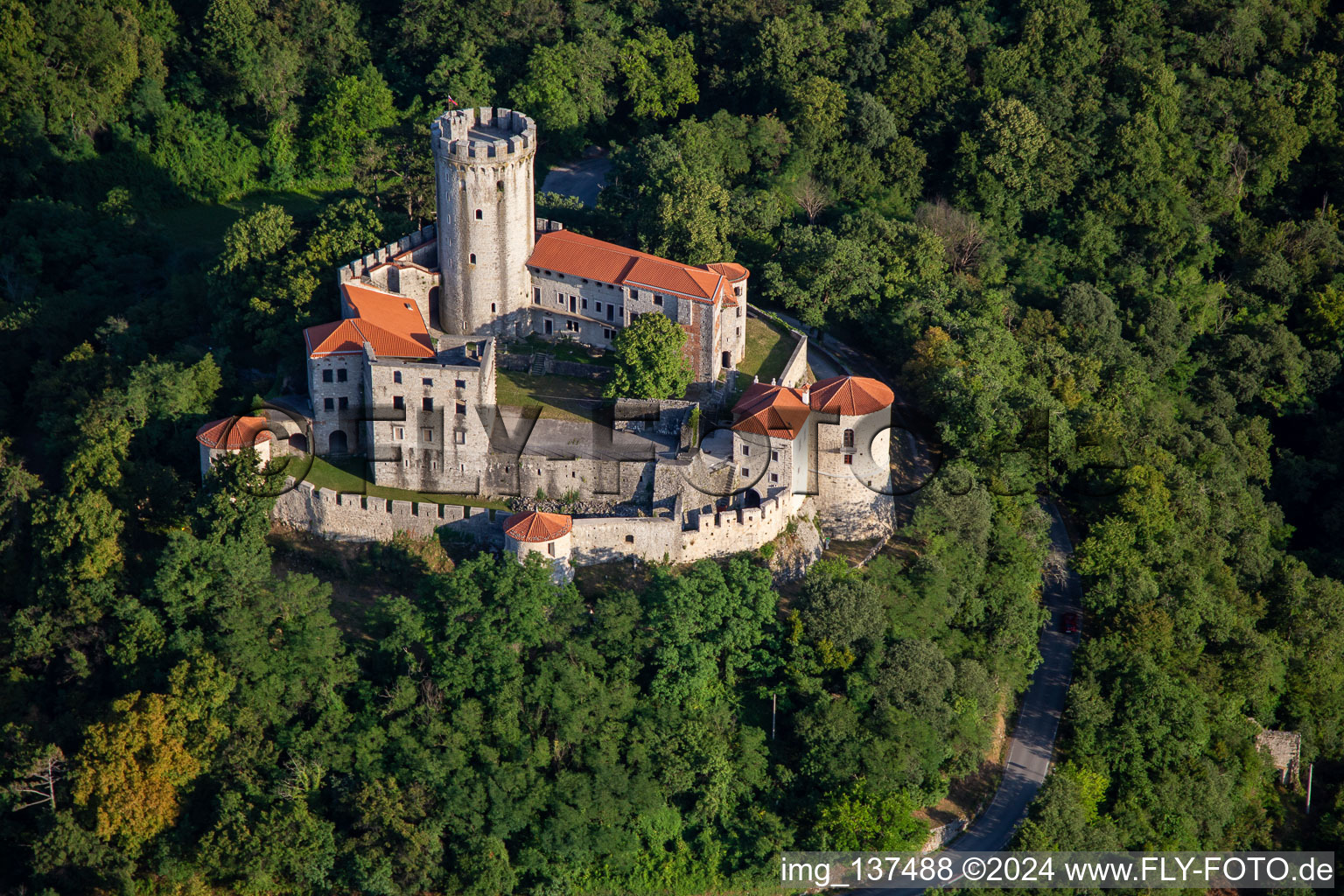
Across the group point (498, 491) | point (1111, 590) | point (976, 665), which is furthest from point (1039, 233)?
point (498, 491)

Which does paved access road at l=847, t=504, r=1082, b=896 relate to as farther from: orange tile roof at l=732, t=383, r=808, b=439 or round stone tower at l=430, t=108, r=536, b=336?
round stone tower at l=430, t=108, r=536, b=336

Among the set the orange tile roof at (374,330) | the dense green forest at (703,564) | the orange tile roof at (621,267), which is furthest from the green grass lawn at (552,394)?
the dense green forest at (703,564)

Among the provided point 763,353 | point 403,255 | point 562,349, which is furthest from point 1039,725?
point 403,255

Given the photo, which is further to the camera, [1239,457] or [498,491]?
[1239,457]

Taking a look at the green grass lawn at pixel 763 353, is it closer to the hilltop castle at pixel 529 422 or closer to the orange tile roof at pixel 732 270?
the hilltop castle at pixel 529 422

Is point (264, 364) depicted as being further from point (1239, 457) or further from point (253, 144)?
point (1239, 457)

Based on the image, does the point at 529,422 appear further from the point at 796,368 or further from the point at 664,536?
the point at 796,368
